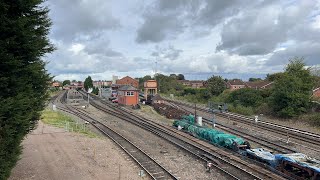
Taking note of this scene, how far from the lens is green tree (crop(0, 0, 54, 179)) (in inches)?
335

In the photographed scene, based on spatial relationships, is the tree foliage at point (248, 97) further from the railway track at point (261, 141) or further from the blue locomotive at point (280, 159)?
the blue locomotive at point (280, 159)

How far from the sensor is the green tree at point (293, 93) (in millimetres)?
37812

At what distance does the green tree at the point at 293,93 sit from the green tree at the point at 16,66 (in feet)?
113

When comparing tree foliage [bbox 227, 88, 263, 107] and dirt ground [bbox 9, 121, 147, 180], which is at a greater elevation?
tree foliage [bbox 227, 88, 263, 107]

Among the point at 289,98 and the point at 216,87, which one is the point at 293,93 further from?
the point at 216,87

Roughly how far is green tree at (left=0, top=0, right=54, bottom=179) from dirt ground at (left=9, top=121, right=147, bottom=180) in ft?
20.1

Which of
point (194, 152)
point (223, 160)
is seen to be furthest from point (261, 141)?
point (223, 160)

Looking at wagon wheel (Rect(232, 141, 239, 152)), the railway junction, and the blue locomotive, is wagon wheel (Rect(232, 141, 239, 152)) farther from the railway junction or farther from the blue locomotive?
the railway junction

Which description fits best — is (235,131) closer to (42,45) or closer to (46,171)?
(46,171)

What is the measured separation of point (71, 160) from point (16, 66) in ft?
34.4

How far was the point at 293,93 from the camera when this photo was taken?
38406 mm

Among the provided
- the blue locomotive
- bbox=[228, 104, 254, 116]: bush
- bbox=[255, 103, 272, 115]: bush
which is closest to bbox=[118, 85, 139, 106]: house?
bbox=[228, 104, 254, 116]: bush

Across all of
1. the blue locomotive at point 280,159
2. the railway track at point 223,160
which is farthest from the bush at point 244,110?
the blue locomotive at point 280,159

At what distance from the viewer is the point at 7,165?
901 centimetres
